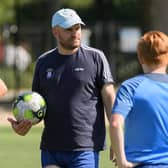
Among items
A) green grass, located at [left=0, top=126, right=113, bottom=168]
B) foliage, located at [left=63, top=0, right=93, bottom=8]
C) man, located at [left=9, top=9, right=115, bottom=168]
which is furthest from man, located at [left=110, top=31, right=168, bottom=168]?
foliage, located at [left=63, top=0, right=93, bottom=8]

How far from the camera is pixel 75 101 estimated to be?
22.7ft

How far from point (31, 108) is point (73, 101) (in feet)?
1.22

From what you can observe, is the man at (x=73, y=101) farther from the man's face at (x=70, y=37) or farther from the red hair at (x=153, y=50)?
the red hair at (x=153, y=50)

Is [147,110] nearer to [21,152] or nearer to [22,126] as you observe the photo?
[22,126]

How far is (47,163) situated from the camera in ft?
22.7

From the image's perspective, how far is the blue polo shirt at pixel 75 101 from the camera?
22.7 ft

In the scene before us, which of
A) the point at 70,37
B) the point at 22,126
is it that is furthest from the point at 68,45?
the point at 22,126

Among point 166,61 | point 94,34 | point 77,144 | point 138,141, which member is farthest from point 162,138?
point 94,34

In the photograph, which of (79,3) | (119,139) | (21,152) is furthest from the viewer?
(79,3)

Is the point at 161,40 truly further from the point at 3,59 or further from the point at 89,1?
the point at 89,1

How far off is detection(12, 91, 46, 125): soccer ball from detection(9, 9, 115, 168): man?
0.07 metres

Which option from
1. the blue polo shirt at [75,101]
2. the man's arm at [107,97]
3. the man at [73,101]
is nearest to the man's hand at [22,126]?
the man at [73,101]

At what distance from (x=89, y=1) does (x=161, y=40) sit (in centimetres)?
3580

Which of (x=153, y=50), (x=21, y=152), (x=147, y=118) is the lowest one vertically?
(x=21, y=152)
